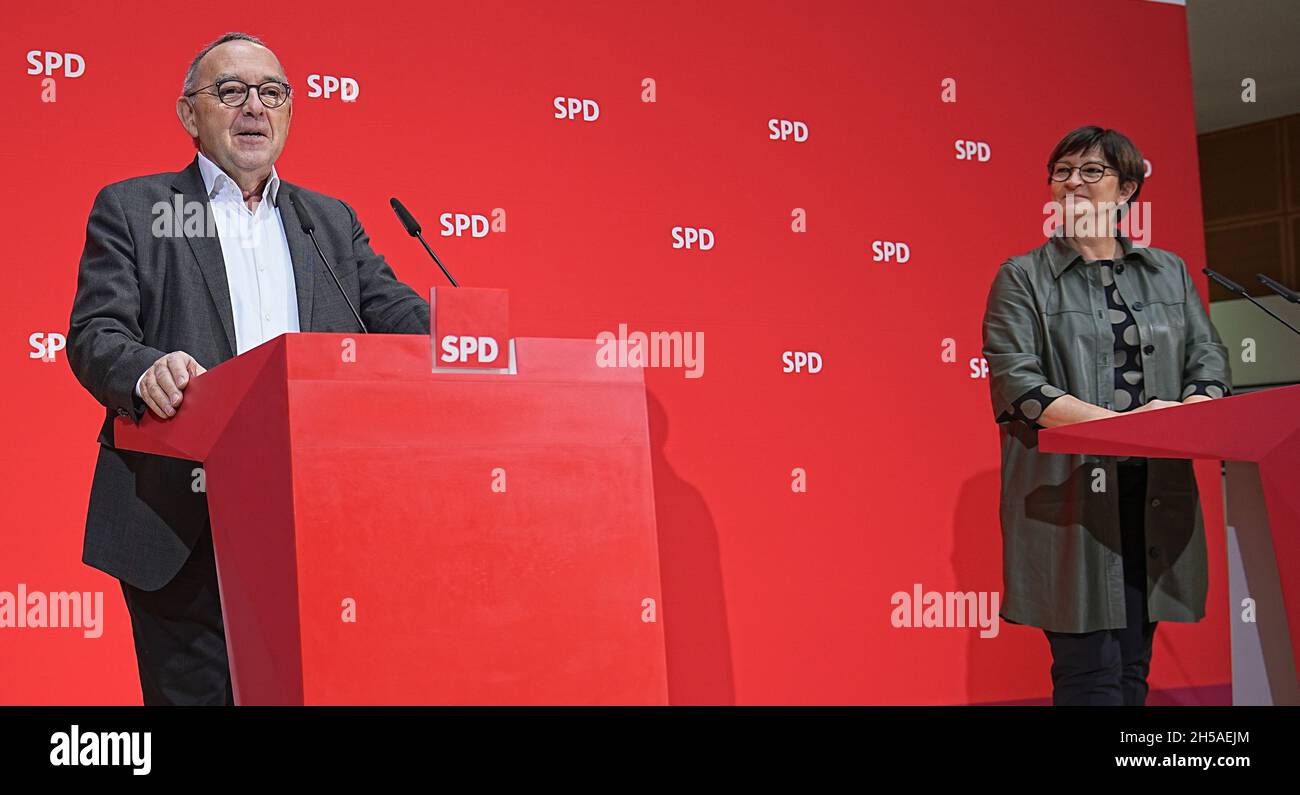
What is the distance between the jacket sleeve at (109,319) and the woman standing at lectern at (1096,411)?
151cm

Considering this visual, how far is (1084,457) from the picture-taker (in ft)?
7.53

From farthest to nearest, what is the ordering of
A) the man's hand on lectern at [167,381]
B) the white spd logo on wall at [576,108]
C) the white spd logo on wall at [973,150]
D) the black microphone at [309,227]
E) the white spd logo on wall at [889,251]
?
1. the white spd logo on wall at [973,150]
2. the white spd logo on wall at [889,251]
3. the white spd logo on wall at [576,108]
4. the black microphone at [309,227]
5. the man's hand on lectern at [167,381]

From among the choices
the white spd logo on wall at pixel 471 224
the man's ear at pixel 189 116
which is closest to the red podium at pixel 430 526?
the man's ear at pixel 189 116

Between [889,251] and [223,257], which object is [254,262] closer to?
[223,257]

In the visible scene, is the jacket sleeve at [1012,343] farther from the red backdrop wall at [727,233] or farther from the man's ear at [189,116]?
the man's ear at [189,116]

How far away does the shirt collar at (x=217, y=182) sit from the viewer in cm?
186

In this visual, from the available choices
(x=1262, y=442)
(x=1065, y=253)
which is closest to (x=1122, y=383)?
(x=1065, y=253)

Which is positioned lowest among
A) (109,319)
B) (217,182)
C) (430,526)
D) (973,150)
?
(430,526)

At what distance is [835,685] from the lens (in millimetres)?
3406

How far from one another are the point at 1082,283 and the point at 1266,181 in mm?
5555

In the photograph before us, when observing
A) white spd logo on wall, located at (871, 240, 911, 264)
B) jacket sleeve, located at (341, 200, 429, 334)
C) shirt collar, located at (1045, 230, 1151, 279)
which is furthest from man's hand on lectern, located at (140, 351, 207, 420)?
white spd logo on wall, located at (871, 240, 911, 264)

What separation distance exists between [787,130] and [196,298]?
2134 mm
